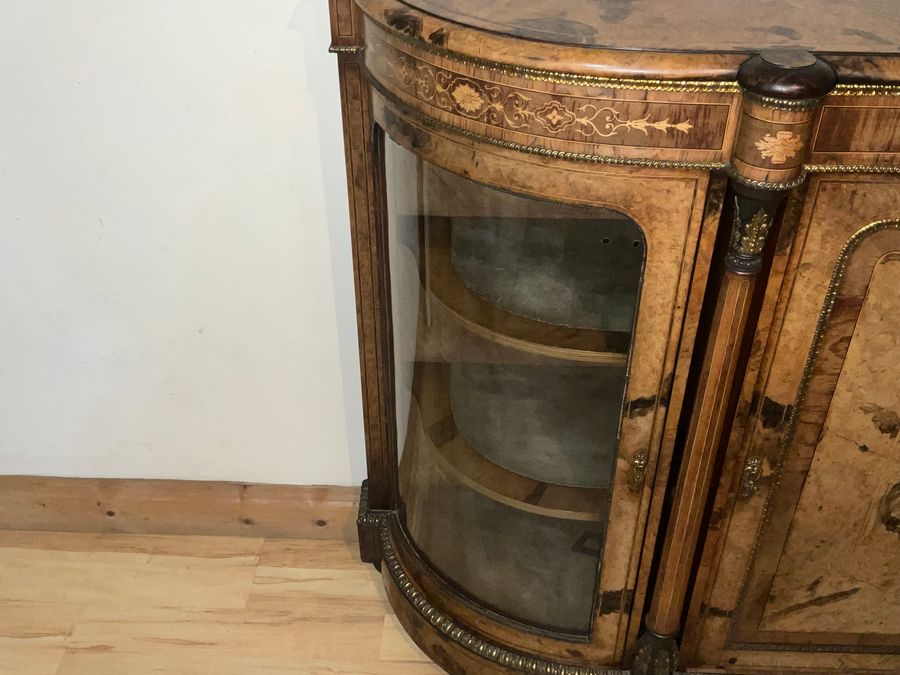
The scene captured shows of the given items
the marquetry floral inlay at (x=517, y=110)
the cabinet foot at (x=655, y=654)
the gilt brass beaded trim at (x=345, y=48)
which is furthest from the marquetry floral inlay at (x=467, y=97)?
the cabinet foot at (x=655, y=654)

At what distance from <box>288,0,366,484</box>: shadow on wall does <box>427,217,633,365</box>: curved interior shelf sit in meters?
0.28

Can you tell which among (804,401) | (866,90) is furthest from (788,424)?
(866,90)

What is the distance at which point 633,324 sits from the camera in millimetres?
922

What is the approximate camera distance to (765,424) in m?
0.99

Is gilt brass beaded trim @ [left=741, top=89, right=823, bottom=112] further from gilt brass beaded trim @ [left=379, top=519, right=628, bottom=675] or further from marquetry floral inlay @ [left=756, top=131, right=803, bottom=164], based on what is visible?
gilt brass beaded trim @ [left=379, top=519, right=628, bottom=675]

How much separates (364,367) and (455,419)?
190 mm

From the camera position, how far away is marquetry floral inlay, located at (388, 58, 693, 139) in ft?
2.59

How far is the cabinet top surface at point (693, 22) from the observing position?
0.79m

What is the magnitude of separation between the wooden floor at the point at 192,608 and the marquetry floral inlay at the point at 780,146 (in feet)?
3.26

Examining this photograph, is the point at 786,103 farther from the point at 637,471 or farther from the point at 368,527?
the point at 368,527

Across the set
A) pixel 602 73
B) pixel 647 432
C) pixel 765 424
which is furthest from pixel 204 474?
pixel 602 73

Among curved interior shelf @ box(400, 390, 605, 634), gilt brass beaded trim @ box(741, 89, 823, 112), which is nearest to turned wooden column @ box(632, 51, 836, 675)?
gilt brass beaded trim @ box(741, 89, 823, 112)

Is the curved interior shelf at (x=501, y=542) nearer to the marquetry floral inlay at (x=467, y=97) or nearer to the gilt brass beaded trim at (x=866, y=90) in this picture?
the marquetry floral inlay at (x=467, y=97)

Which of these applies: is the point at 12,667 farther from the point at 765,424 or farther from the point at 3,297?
the point at 765,424
